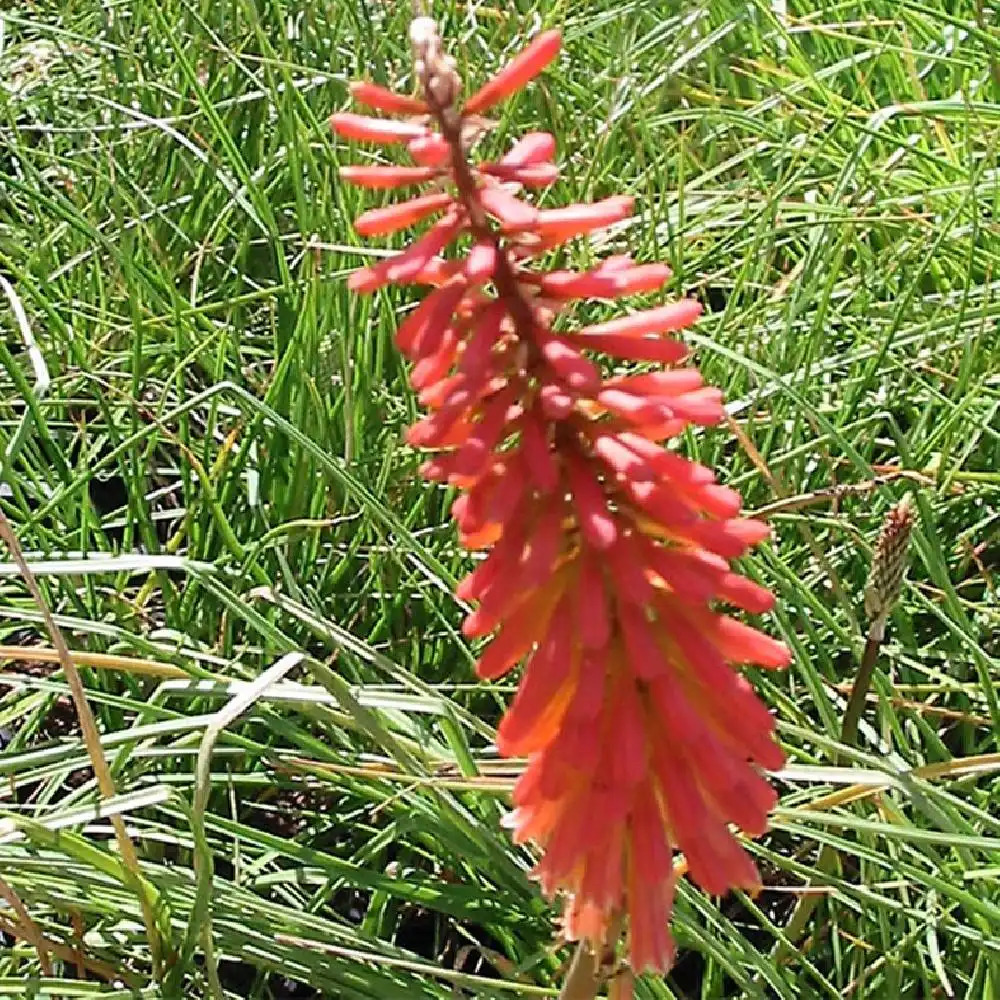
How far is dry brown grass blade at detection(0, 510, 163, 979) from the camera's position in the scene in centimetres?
186

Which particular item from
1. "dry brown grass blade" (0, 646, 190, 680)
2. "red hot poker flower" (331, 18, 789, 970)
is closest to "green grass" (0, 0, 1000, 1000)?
"dry brown grass blade" (0, 646, 190, 680)

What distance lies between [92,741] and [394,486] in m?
0.85

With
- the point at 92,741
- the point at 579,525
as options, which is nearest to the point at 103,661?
the point at 92,741

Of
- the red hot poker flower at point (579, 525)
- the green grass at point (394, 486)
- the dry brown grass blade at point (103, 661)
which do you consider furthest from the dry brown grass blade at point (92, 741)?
the red hot poker flower at point (579, 525)

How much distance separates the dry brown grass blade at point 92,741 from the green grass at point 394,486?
4 cm

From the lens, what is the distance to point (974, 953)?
7.02 ft

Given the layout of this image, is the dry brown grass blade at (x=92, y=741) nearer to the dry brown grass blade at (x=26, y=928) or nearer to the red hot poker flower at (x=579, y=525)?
the dry brown grass blade at (x=26, y=928)

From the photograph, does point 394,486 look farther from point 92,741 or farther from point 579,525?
point 579,525

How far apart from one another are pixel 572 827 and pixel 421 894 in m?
0.79

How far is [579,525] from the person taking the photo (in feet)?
4.26

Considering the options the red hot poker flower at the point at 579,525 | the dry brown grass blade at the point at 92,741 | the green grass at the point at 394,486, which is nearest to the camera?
the red hot poker flower at the point at 579,525

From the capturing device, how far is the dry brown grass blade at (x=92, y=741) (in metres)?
1.86

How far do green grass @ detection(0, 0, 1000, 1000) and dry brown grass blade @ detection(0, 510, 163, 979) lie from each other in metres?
0.04

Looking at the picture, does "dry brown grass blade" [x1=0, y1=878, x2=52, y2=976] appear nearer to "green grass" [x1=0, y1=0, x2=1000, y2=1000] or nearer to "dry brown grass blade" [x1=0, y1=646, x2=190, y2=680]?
"green grass" [x1=0, y1=0, x2=1000, y2=1000]
